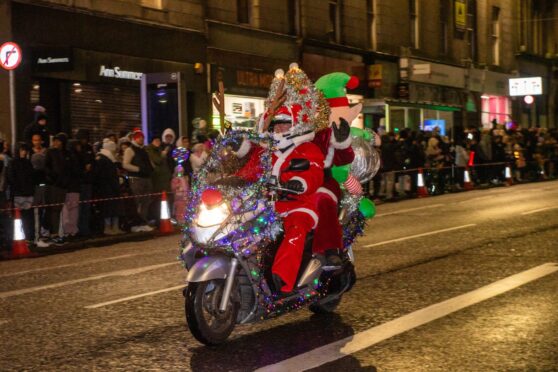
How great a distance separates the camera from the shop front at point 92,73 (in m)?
21.5

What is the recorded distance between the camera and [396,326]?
7.59 metres

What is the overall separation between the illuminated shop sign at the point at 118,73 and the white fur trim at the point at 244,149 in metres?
17.2

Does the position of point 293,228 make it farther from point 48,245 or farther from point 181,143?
point 181,143

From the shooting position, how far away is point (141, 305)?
8.98 m

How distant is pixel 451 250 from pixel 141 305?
4917mm

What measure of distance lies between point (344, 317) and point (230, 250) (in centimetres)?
175

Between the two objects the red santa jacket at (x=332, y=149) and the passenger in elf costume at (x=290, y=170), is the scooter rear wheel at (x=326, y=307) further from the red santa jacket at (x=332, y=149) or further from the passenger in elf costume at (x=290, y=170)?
the red santa jacket at (x=332, y=149)

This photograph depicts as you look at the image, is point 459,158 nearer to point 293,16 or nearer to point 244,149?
point 293,16

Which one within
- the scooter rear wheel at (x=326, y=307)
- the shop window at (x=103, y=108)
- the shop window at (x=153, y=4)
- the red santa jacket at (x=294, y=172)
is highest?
the shop window at (x=153, y=4)

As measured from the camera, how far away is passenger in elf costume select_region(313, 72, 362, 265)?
756 cm

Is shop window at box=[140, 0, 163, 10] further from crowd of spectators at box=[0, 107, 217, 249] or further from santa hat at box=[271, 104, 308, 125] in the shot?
santa hat at box=[271, 104, 308, 125]

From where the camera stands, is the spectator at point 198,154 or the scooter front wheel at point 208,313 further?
the spectator at point 198,154

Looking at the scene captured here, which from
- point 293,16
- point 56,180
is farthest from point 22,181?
point 293,16

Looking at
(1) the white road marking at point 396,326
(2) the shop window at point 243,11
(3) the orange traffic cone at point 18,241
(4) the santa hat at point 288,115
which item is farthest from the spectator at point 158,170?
(2) the shop window at point 243,11
